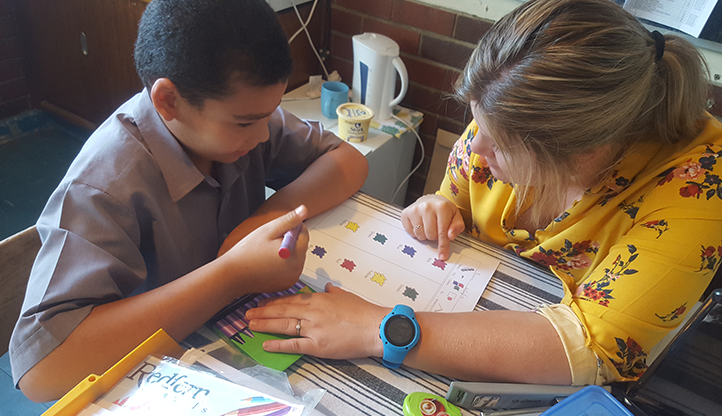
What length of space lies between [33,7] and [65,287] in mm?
1757

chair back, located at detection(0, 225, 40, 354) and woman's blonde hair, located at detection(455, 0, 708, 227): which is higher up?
woman's blonde hair, located at detection(455, 0, 708, 227)

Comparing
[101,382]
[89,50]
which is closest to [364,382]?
[101,382]

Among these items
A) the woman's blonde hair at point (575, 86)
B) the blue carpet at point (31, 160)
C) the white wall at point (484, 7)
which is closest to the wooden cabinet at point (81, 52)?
the blue carpet at point (31, 160)

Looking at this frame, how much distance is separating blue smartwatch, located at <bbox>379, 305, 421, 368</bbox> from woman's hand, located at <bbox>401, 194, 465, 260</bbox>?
0.21m

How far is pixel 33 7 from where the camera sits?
180 cm

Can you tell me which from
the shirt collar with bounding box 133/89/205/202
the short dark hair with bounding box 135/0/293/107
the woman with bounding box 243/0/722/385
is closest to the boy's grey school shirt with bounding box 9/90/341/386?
the shirt collar with bounding box 133/89/205/202

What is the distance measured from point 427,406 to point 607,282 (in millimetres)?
344

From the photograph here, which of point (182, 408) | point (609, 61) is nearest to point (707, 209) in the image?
point (609, 61)

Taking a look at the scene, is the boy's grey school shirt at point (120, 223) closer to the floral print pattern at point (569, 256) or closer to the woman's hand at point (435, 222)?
the woman's hand at point (435, 222)

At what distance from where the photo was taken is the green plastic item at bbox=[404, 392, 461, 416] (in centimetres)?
61

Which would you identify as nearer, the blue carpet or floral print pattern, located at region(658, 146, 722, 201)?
floral print pattern, located at region(658, 146, 722, 201)

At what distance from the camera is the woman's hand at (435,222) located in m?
0.91

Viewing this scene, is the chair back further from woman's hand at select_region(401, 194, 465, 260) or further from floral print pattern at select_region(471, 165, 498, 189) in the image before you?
floral print pattern at select_region(471, 165, 498, 189)

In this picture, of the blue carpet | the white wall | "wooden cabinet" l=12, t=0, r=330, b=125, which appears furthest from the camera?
the blue carpet
